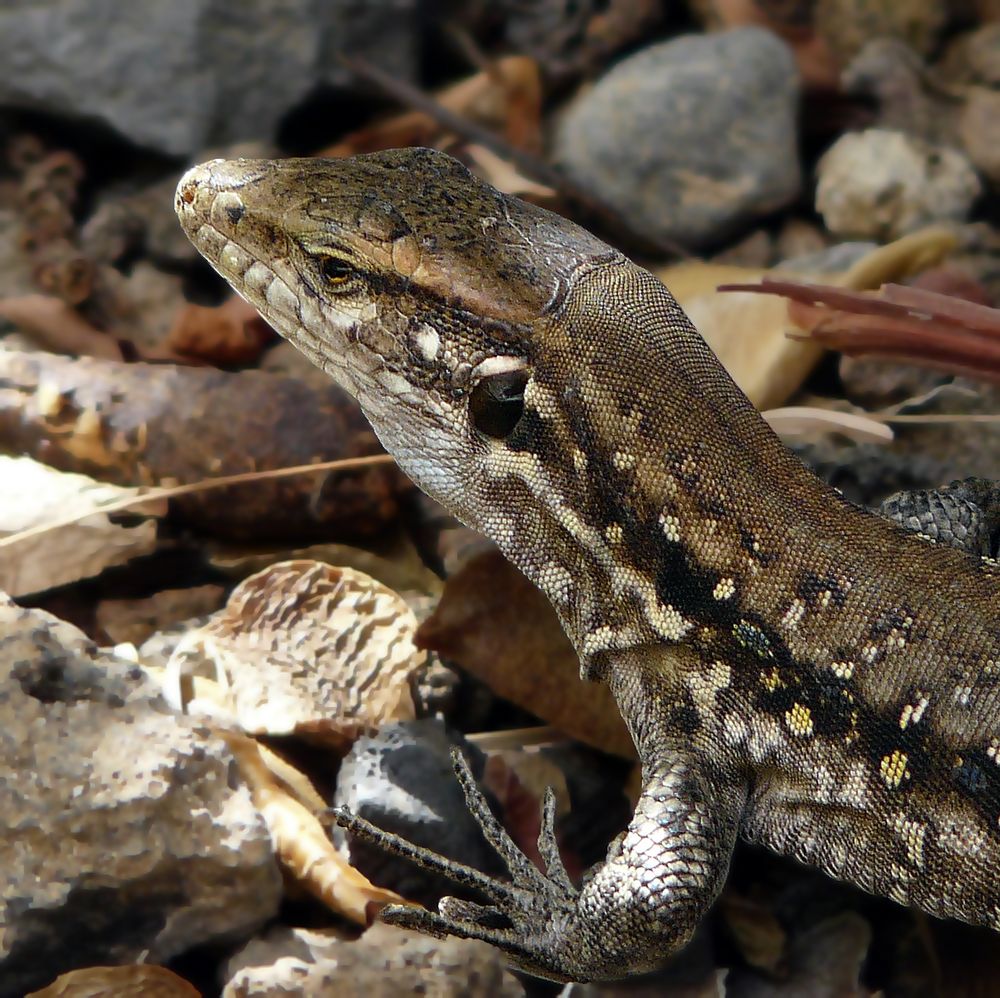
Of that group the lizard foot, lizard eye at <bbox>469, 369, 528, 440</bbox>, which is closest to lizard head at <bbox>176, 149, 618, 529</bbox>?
lizard eye at <bbox>469, 369, 528, 440</bbox>

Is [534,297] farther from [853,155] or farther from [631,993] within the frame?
[853,155]

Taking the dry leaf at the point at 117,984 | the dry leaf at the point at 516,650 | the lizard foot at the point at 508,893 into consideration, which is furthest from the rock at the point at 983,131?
the dry leaf at the point at 117,984

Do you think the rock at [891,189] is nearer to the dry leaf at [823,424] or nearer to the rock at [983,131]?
the rock at [983,131]

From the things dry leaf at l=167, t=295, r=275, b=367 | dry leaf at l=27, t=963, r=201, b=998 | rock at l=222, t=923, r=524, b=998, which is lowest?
rock at l=222, t=923, r=524, b=998

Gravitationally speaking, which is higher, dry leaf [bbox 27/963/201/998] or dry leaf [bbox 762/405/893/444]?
dry leaf [bbox 762/405/893/444]

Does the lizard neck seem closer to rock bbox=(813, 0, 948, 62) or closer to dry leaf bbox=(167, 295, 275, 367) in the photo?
dry leaf bbox=(167, 295, 275, 367)

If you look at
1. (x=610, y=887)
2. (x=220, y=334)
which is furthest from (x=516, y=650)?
(x=220, y=334)

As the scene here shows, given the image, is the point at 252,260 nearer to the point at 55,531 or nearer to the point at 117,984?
the point at 55,531
